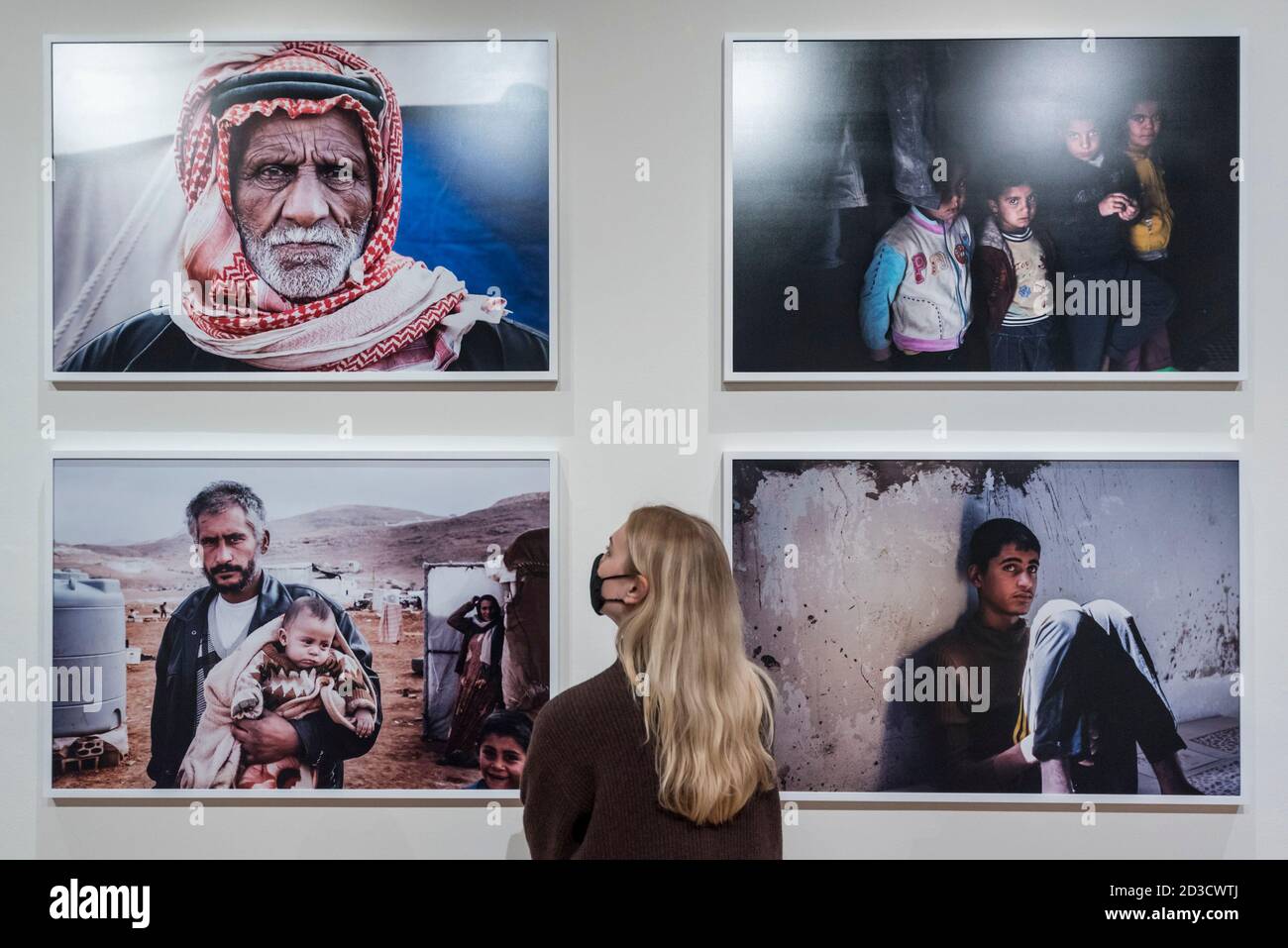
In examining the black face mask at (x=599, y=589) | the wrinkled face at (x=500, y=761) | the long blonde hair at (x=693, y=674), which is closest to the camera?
the long blonde hair at (x=693, y=674)

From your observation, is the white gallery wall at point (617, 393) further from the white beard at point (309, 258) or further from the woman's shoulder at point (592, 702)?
the woman's shoulder at point (592, 702)

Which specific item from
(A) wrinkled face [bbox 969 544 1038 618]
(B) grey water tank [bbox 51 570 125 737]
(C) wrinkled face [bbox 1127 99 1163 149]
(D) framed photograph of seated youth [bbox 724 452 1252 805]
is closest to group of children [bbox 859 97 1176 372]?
(C) wrinkled face [bbox 1127 99 1163 149]

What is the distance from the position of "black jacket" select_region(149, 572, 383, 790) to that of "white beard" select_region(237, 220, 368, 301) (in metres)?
0.56

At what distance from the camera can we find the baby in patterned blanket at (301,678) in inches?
65.6

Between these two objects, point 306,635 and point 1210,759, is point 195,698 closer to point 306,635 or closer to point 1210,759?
point 306,635

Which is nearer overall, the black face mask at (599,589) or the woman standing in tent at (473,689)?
the black face mask at (599,589)

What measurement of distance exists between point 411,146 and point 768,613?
1.12 m

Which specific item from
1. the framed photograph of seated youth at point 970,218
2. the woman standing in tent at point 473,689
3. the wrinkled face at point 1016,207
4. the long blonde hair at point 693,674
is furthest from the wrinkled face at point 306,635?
the wrinkled face at point 1016,207

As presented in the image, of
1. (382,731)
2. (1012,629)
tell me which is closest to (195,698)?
(382,731)

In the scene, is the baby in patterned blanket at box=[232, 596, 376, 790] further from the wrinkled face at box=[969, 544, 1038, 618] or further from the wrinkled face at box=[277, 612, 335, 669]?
the wrinkled face at box=[969, 544, 1038, 618]

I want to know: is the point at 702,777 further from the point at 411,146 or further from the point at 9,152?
the point at 9,152

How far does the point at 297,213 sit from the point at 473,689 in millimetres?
971

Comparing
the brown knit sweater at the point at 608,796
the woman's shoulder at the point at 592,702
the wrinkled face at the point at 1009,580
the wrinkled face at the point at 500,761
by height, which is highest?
the wrinkled face at the point at 1009,580
